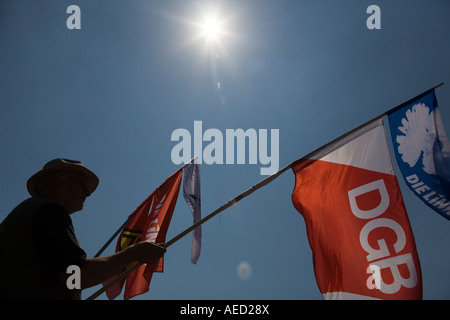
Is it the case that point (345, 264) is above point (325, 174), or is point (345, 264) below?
below

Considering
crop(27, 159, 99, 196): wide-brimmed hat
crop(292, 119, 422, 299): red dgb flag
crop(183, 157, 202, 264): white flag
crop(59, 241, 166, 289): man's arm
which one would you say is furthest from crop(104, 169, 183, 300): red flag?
crop(59, 241, 166, 289): man's arm

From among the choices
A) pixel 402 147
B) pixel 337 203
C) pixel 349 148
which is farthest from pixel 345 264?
pixel 402 147

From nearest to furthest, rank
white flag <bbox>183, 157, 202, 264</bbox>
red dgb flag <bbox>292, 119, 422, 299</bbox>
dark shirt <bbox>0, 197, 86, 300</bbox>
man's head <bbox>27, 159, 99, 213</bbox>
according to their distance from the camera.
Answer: dark shirt <bbox>0, 197, 86, 300</bbox>, man's head <bbox>27, 159, 99, 213</bbox>, red dgb flag <bbox>292, 119, 422, 299</bbox>, white flag <bbox>183, 157, 202, 264</bbox>

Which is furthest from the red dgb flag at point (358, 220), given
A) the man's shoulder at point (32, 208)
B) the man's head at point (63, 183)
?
the man's shoulder at point (32, 208)

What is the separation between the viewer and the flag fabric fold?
180 inches

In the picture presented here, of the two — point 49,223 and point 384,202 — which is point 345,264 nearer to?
point 384,202

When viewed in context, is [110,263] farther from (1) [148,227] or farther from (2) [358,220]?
(1) [148,227]

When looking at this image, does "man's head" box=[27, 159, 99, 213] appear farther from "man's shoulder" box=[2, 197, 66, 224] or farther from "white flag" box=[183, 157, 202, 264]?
"white flag" box=[183, 157, 202, 264]

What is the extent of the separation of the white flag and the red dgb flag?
5.20 m

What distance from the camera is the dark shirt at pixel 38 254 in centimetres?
178

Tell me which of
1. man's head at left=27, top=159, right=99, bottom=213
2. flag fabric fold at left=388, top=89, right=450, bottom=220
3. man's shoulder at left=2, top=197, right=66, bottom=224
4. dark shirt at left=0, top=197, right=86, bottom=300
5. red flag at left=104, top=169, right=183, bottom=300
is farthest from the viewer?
red flag at left=104, top=169, right=183, bottom=300

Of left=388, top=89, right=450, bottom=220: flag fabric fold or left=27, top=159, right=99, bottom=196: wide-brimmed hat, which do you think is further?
left=388, top=89, right=450, bottom=220: flag fabric fold

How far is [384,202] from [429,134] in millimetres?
1529

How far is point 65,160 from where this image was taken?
2.68 meters
